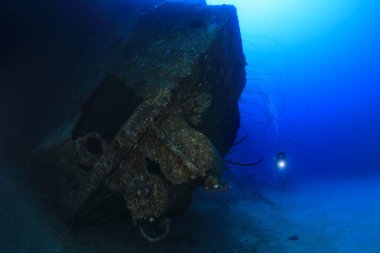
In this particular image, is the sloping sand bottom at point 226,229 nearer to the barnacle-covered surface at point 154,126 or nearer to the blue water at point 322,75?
the barnacle-covered surface at point 154,126

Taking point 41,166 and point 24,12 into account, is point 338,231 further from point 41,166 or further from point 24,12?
point 24,12

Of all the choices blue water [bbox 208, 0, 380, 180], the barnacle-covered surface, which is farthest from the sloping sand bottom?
blue water [bbox 208, 0, 380, 180]

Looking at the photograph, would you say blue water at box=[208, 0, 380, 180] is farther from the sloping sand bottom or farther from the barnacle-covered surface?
the barnacle-covered surface

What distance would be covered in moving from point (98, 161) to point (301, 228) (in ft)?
15.0

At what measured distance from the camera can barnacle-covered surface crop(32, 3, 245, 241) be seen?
338 centimetres

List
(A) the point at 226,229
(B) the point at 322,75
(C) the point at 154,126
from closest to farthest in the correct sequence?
(C) the point at 154,126 → (A) the point at 226,229 → (B) the point at 322,75

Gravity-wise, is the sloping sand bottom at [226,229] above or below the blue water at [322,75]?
below

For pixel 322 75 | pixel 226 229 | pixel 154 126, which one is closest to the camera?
pixel 154 126

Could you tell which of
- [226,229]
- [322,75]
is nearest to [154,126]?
[226,229]

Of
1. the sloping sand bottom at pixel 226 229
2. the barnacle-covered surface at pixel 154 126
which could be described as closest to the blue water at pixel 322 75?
the sloping sand bottom at pixel 226 229

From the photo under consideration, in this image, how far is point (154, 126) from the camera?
342 cm

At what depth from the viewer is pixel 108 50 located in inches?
180

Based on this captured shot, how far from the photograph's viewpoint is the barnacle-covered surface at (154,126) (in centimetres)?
338

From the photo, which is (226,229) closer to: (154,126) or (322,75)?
(154,126)
